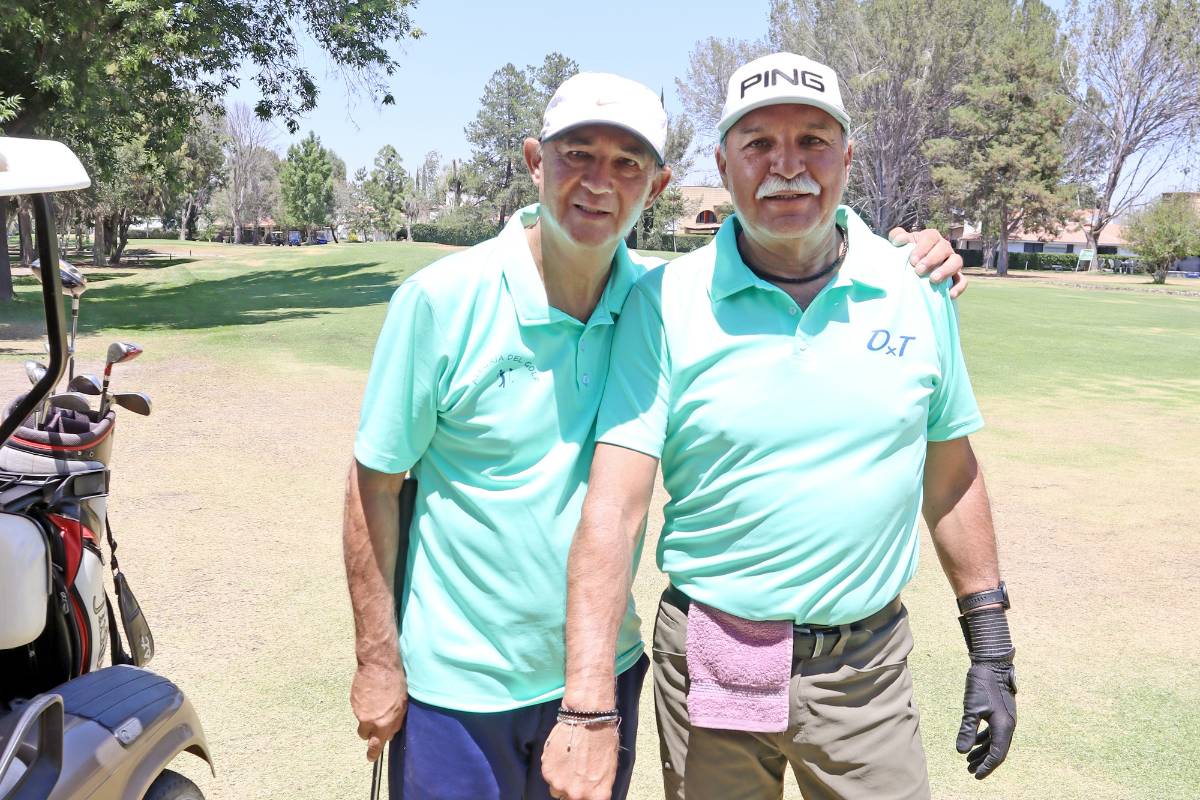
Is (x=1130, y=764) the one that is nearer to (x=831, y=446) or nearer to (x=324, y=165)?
(x=831, y=446)

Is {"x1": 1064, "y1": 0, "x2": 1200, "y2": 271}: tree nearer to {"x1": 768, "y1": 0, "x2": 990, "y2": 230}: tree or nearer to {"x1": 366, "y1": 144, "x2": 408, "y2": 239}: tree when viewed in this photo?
{"x1": 768, "y1": 0, "x2": 990, "y2": 230}: tree

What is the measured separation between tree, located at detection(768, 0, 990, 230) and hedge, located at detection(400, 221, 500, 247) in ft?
82.8

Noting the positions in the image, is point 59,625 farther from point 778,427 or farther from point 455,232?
point 455,232

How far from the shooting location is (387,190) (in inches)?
3802

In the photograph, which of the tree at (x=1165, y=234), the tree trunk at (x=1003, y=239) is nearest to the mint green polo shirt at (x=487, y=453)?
the tree at (x=1165, y=234)

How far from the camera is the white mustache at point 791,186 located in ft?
7.54

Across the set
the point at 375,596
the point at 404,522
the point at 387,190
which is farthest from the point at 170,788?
the point at 387,190

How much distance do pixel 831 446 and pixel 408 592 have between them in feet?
3.13

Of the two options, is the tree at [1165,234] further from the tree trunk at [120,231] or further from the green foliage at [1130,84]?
the tree trunk at [120,231]

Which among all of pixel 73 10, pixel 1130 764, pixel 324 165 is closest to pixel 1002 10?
pixel 324 165

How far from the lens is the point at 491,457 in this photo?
85.5 inches

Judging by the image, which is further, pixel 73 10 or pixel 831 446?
pixel 73 10

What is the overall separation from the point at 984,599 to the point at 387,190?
9807cm

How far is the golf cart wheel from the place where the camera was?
8.46 feet
